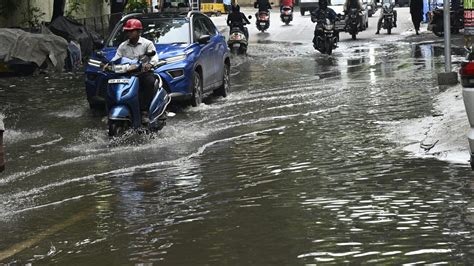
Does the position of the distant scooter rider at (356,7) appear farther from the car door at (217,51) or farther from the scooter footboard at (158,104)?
the scooter footboard at (158,104)

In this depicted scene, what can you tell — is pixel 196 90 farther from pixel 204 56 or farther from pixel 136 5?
pixel 136 5

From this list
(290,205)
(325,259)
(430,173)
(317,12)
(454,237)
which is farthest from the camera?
(317,12)

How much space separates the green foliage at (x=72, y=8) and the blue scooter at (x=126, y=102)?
18897mm

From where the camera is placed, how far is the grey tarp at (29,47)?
66.9 feet

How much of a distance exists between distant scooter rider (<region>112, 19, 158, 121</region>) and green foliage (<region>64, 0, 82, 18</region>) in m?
18.5

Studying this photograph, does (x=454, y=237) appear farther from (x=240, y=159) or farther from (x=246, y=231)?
(x=240, y=159)

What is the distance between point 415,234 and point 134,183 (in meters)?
3.44

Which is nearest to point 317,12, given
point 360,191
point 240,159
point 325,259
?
point 240,159

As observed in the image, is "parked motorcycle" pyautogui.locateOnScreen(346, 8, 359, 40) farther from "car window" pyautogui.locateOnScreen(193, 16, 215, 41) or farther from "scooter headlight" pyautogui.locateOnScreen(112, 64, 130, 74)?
"scooter headlight" pyautogui.locateOnScreen(112, 64, 130, 74)

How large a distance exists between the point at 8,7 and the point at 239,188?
62.2 ft

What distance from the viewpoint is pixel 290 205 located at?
7324 mm

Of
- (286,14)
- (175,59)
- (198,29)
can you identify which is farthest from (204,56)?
(286,14)

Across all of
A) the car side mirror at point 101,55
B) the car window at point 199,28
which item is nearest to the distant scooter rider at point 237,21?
the car window at point 199,28

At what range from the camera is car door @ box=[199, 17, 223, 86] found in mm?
15742
